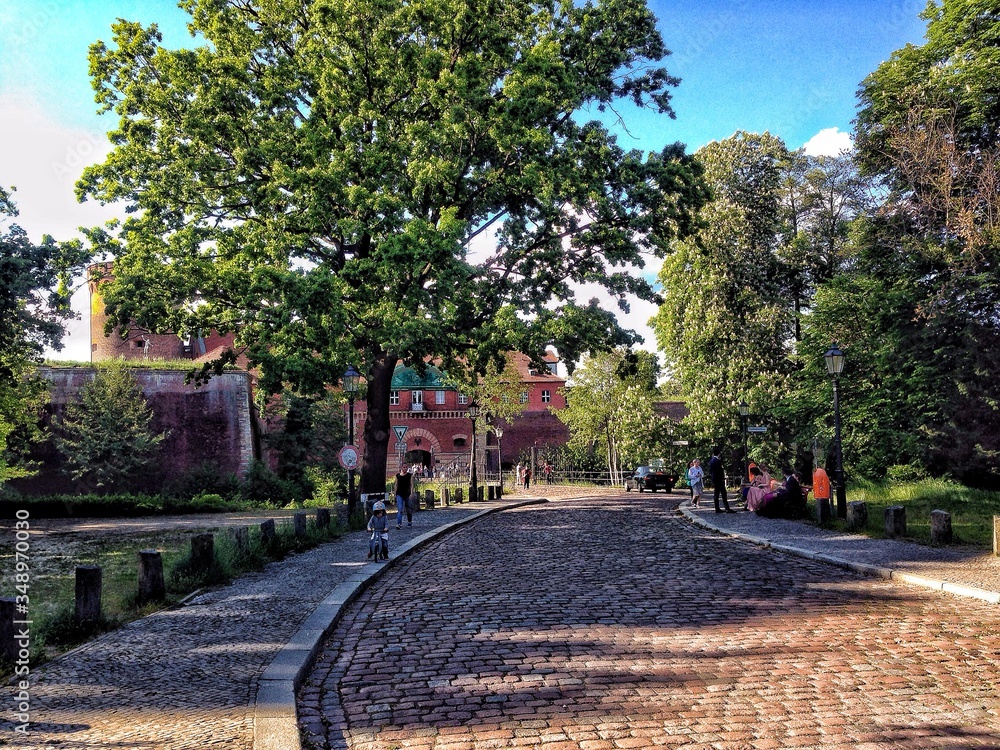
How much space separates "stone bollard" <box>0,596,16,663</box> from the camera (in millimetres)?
6348

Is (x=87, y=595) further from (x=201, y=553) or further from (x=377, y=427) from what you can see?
(x=377, y=427)

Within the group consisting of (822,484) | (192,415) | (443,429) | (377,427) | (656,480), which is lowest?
(656,480)

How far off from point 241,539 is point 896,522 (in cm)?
1129

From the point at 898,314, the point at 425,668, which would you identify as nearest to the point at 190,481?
the point at 898,314

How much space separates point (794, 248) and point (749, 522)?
21534 millimetres

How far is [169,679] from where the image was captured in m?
5.94

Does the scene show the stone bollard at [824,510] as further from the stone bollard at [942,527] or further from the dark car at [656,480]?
the dark car at [656,480]

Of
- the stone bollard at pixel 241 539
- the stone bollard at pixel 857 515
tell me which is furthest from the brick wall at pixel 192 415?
the stone bollard at pixel 857 515

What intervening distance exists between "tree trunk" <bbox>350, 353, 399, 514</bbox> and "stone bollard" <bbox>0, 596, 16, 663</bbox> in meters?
16.0

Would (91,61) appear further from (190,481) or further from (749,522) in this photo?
(749,522)

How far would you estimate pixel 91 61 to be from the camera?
2100 cm

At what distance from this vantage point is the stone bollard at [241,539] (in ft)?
40.5

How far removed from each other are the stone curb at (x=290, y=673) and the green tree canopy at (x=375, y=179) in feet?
31.4

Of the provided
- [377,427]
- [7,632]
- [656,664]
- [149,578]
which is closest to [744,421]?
[377,427]
